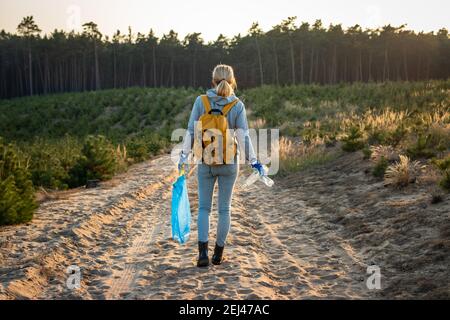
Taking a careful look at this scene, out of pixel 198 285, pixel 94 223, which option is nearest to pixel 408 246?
pixel 198 285

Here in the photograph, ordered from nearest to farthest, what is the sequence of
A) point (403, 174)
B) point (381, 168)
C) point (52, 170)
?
point (403, 174) → point (381, 168) → point (52, 170)

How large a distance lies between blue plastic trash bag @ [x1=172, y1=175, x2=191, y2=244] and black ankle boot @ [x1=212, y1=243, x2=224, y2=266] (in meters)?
0.56

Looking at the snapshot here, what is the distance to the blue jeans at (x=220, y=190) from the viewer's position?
16.0ft

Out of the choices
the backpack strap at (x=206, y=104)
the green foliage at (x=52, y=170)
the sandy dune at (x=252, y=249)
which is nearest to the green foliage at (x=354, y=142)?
the sandy dune at (x=252, y=249)

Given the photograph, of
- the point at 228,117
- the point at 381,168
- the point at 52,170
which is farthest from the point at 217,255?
the point at 52,170

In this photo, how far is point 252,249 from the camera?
19.6ft

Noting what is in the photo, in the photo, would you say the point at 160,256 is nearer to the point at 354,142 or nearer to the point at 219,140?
the point at 219,140

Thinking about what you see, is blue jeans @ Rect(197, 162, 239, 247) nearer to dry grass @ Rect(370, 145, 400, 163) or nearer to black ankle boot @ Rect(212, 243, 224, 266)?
black ankle boot @ Rect(212, 243, 224, 266)

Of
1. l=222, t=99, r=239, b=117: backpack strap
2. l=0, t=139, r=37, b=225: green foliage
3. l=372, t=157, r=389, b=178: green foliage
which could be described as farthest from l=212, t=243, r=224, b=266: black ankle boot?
l=372, t=157, r=389, b=178: green foliage

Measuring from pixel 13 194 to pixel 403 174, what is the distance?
6531mm

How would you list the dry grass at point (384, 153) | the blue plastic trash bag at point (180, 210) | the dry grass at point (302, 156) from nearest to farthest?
the blue plastic trash bag at point (180, 210) → the dry grass at point (384, 153) → the dry grass at point (302, 156)

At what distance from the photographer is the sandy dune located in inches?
177

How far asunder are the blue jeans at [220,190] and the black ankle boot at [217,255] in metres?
0.06

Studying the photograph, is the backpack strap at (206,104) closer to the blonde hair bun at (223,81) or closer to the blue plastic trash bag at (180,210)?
the blonde hair bun at (223,81)
